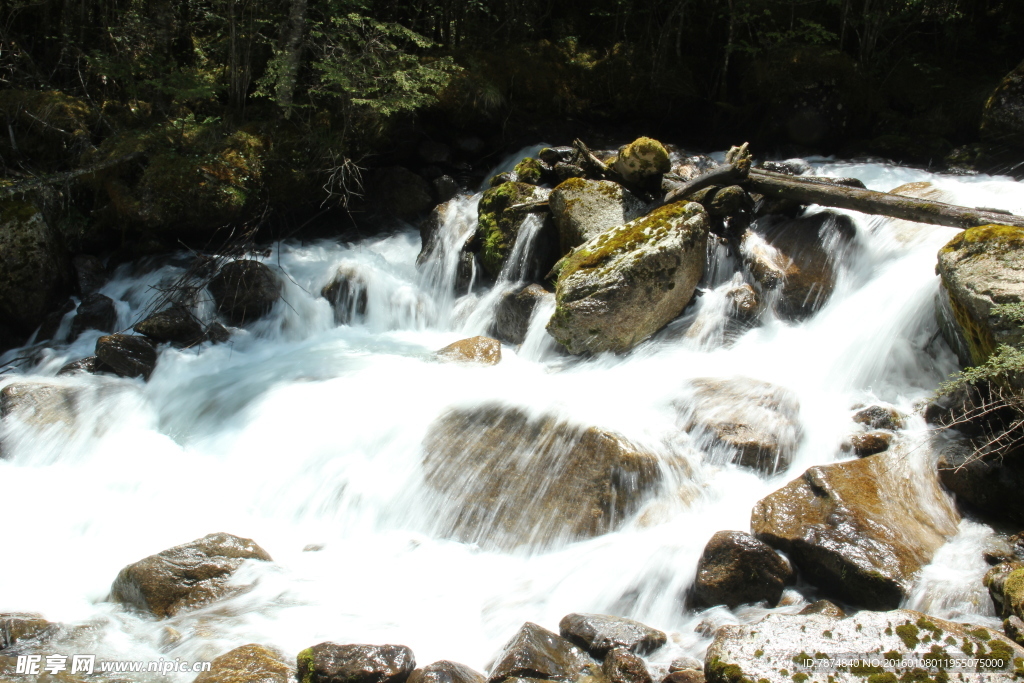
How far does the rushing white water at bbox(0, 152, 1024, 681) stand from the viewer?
422 centimetres

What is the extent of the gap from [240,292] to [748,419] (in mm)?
6245

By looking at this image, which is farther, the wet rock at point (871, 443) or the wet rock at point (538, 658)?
the wet rock at point (871, 443)

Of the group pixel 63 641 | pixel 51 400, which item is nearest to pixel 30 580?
pixel 63 641

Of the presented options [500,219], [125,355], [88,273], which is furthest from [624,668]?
[88,273]

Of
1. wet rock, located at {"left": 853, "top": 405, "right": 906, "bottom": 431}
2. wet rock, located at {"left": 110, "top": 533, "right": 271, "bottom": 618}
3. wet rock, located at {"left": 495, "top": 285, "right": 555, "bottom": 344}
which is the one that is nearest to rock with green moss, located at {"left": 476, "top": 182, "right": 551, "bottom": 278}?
wet rock, located at {"left": 495, "top": 285, "right": 555, "bottom": 344}

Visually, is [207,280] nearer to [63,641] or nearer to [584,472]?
[63,641]

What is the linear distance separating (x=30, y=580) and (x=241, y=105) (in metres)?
7.63

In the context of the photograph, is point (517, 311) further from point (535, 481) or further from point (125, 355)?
point (125, 355)

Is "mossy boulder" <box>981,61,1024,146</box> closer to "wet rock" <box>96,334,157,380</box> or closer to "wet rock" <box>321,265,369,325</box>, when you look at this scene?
"wet rock" <box>321,265,369,325</box>

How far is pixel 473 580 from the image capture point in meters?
4.59

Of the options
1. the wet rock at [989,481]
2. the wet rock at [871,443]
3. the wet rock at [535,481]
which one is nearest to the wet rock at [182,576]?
the wet rock at [535,481]

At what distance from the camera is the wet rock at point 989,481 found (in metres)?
4.39

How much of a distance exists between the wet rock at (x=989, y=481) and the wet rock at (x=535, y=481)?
193cm

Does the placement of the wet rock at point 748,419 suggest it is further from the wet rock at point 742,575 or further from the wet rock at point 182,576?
the wet rock at point 182,576
